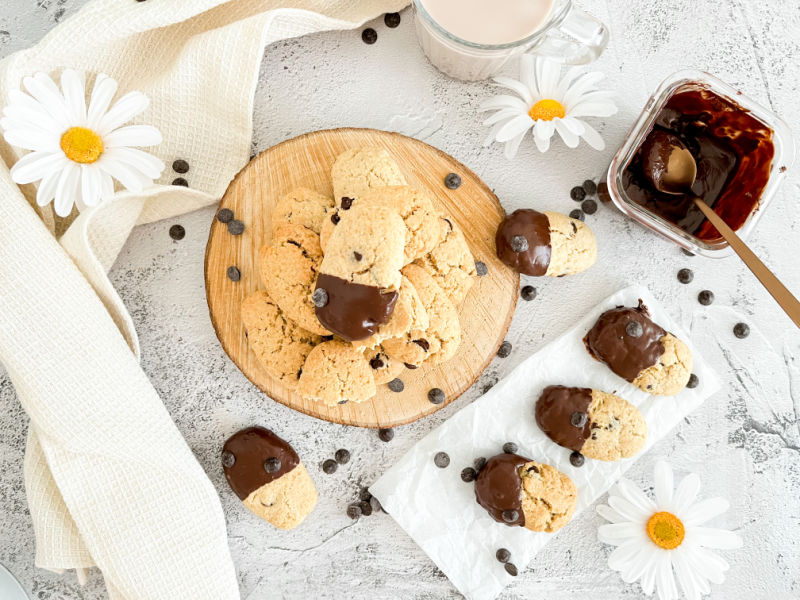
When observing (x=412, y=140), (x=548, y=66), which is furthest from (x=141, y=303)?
(x=548, y=66)

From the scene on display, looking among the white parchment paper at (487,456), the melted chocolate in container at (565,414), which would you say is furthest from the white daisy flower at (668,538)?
the melted chocolate in container at (565,414)

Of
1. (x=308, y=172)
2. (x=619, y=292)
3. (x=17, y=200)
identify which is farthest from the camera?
(x=619, y=292)

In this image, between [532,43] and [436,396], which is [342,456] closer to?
[436,396]

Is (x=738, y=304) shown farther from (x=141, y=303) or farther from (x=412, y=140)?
(x=141, y=303)

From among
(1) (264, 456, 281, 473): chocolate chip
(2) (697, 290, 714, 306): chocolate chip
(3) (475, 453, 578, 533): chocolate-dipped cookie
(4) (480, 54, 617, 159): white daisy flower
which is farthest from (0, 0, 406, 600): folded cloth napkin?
(2) (697, 290, 714, 306): chocolate chip

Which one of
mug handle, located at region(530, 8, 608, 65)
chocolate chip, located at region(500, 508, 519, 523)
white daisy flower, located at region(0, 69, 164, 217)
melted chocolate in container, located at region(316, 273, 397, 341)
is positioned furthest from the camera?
chocolate chip, located at region(500, 508, 519, 523)

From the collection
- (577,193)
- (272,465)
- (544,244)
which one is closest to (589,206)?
(577,193)

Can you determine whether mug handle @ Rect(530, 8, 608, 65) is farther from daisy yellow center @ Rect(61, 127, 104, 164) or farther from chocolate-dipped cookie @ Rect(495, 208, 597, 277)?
daisy yellow center @ Rect(61, 127, 104, 164)
